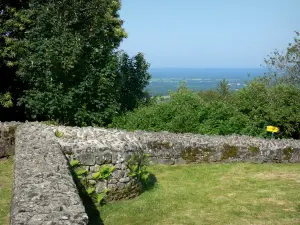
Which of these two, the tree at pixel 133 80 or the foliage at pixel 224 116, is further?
the tree at pixel 133 80

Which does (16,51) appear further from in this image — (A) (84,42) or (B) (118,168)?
(B) (118,168)

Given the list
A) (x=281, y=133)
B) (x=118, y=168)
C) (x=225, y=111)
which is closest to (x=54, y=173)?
(x=118, y=168)

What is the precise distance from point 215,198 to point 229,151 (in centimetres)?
410

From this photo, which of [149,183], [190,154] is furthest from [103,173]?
[190,154]

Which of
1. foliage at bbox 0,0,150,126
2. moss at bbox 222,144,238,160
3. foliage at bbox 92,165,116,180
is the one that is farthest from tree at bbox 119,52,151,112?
foliage at bbox 92,165,116,180

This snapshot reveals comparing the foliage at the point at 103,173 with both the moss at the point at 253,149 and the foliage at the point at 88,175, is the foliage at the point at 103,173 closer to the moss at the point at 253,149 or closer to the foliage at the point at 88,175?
the foliage at the point at 88,175

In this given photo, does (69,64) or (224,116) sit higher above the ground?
(69,64)

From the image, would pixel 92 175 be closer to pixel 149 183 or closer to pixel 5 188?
pixel 149 183

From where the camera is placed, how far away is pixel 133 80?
23969mm

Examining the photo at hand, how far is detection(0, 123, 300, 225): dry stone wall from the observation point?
5535 millimetres


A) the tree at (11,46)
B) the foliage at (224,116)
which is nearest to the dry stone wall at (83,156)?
the foliage at (224,116)

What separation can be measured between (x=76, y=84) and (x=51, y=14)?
3.49 m

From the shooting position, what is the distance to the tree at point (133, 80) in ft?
75.8

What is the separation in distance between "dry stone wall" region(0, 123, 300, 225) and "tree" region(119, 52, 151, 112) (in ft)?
29.8
